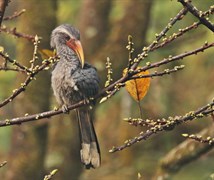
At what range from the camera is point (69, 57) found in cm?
458

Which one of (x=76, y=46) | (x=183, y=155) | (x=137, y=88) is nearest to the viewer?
(x=137, y=88)

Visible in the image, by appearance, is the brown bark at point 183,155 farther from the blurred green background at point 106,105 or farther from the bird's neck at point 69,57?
the bird's neck at point 69,57

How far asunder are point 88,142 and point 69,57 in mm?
594

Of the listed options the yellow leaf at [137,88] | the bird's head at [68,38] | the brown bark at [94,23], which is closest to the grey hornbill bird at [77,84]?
the bird's head at [68,38]

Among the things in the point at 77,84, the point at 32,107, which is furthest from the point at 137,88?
the point at 32,107

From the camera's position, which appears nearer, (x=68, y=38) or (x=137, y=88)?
(x=137, y=88)

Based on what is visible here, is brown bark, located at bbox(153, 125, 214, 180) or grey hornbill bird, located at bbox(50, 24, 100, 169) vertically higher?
grey hornbill bird, located at bbox(50, 24, 100, 169)

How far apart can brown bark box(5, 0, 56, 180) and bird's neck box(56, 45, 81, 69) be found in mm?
1996

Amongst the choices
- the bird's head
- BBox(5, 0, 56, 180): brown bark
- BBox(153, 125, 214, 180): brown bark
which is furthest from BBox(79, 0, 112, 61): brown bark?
the bird's head

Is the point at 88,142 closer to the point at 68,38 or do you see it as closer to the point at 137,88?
the point at 68,38

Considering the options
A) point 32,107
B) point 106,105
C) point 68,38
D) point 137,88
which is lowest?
point 137,88

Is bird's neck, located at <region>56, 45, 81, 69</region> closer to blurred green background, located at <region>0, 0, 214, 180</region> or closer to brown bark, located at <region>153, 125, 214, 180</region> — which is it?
brown bark, located at <region>153, 125, 214, 180</region>

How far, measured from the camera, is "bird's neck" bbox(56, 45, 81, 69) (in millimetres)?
4505

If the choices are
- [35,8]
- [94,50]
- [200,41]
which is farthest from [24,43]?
[200,41]
